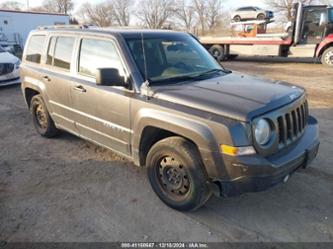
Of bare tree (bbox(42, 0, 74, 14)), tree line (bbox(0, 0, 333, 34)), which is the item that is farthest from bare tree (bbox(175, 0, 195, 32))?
bare tree (bbox(42, 0, 74, 14))

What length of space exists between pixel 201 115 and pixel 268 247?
136 centimetres

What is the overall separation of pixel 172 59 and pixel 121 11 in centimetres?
6869

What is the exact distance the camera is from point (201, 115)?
2947mm

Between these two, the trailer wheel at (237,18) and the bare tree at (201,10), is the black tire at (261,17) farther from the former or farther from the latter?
the bare tree at (201,10)

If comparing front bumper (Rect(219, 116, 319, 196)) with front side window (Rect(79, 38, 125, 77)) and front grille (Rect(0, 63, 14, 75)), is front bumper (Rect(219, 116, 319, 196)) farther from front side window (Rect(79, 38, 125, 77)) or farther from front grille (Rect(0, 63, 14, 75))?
front grille (Rect(0, 63, 14, 75))

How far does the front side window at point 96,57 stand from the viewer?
3.79 meters

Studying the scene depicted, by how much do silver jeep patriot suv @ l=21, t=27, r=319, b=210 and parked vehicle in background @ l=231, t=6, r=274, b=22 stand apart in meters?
17.4

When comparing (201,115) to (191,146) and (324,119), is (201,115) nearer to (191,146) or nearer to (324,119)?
(191,146)

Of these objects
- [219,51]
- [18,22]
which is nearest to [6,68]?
[219,51]

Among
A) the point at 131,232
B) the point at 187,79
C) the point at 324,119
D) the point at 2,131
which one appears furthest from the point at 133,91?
the point at 324,119

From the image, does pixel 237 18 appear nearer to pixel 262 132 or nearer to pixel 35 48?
pixel 35 48

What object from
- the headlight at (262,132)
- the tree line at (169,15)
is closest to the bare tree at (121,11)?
the tree line at (169,15)

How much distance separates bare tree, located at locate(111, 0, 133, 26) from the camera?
6694 cm

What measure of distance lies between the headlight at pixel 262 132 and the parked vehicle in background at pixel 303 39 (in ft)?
44.3
